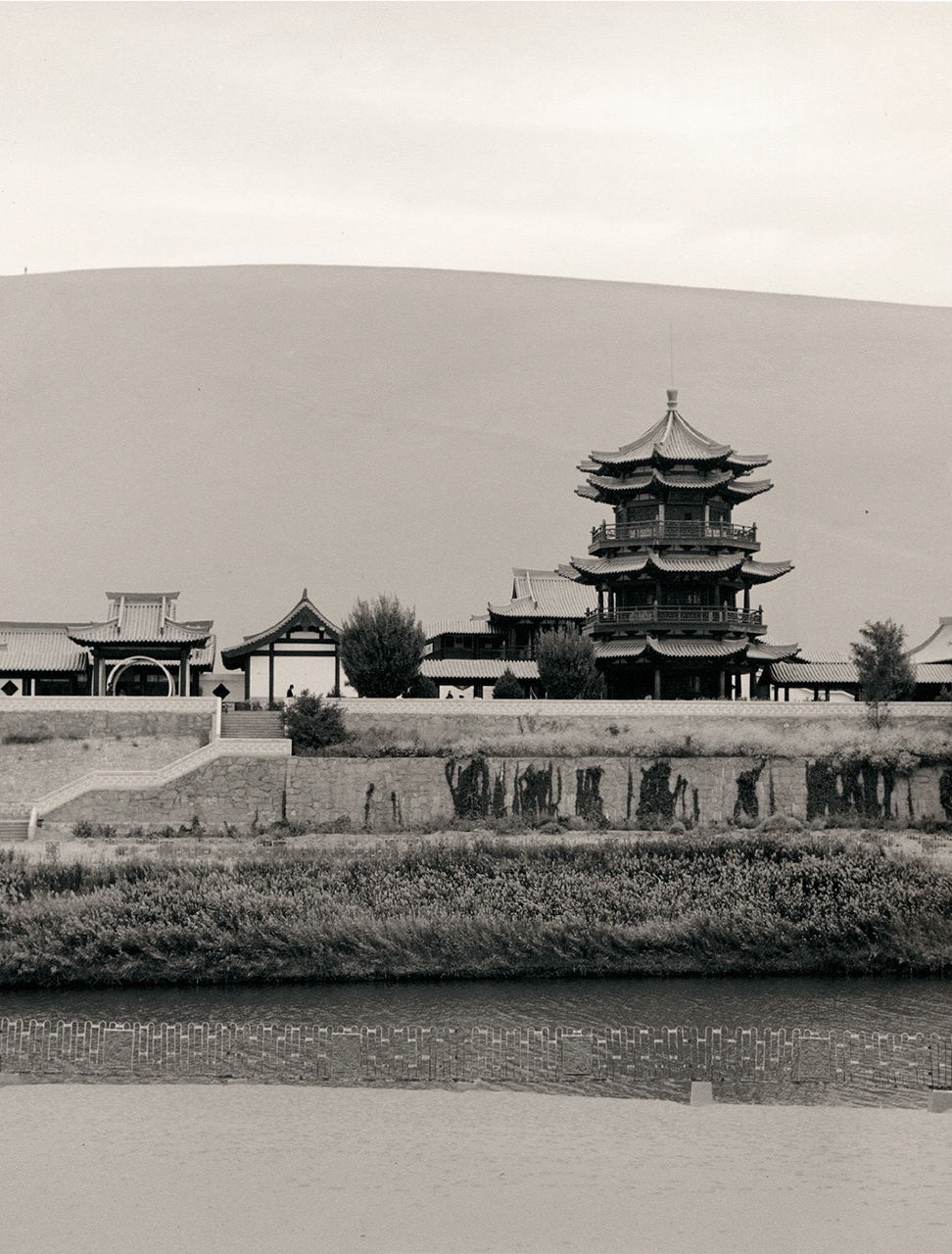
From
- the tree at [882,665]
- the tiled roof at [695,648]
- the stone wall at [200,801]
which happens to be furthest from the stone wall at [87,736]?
the tree at [882,665]

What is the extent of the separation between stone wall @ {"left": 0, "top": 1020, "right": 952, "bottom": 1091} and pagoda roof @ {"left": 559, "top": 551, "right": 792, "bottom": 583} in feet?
96.6

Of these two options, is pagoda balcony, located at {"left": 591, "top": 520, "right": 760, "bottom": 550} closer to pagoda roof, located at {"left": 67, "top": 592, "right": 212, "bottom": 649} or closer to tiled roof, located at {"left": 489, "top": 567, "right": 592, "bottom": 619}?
Answer: tiled roof, located at {"left": 489, "top": 567, "right": 592, "bottom": 619}

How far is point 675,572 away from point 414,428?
72453 millimetres

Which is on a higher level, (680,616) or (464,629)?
(464,629)

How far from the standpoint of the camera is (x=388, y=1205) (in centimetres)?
1712

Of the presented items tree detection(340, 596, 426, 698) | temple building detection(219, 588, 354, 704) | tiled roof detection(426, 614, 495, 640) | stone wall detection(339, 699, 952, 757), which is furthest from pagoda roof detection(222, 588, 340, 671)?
tiled roof detection(426, 614, 495, 640)

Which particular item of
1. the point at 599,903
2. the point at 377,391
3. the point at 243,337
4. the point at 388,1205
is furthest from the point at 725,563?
the point at 243,337

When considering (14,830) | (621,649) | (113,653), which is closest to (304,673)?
(113,653)

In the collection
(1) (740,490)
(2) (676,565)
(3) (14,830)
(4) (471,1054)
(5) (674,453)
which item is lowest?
(4) (471,1054)

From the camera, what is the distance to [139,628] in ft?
179

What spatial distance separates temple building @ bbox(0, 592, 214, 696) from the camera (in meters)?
54.2

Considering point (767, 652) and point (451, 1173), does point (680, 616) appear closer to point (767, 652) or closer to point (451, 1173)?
point (767, 652)

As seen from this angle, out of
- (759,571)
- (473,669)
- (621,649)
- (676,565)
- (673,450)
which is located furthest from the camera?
(473,669)

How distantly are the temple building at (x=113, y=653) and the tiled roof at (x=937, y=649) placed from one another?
96.5 ft
